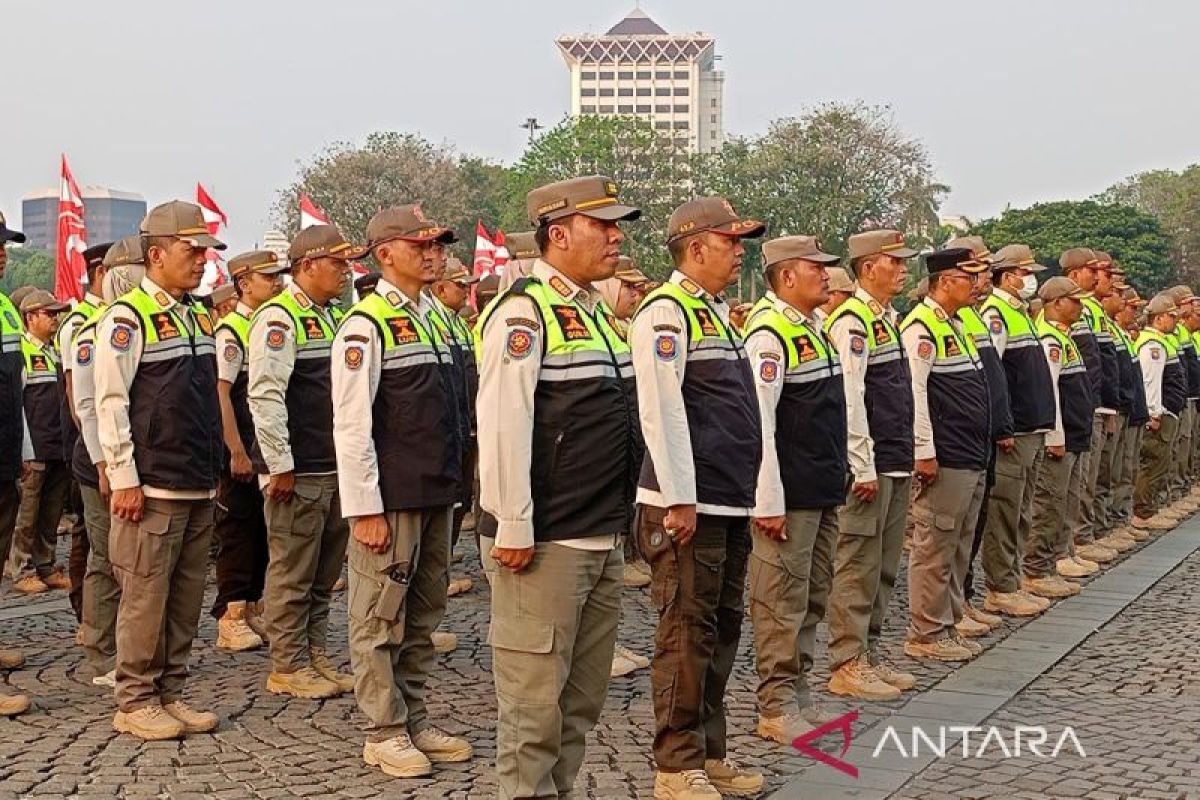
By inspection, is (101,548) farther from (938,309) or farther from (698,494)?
(938,309)

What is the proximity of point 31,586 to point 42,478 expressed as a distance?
0.89 meters

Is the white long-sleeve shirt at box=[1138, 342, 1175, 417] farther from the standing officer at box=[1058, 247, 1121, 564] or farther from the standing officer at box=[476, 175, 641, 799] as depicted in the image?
the standing officer at box=[476, 175, 641, 799]

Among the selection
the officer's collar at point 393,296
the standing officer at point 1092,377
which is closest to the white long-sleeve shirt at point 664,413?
the officer's collar at point 393,296

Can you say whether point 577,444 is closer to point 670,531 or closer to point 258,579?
point 670,531

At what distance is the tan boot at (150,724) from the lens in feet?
22.5

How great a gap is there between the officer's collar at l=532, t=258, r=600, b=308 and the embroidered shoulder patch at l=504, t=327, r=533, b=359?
10.7 inches

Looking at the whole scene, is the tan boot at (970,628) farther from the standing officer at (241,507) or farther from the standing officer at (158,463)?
the standing officer at (158,463)

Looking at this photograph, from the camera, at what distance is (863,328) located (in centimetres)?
812

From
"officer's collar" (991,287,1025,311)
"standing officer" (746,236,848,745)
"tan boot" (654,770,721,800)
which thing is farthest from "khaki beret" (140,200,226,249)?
"officer's collar" (991,287,1025,311)

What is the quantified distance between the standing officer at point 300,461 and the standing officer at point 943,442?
3.51 m

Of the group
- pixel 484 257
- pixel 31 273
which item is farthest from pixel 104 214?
pixel 484 257

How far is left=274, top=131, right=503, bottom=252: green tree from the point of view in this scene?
60706mm

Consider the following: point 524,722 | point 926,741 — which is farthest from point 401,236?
point 926,741

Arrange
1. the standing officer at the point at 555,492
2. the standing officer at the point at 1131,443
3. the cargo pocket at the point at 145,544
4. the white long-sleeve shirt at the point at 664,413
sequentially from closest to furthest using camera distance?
the standing officer at the point at 555,492, the white long-sleeve shirt at the point at 664,413, the cargo pocket at the point at 145,544, the standing officer at the point at 1131,443
